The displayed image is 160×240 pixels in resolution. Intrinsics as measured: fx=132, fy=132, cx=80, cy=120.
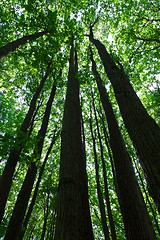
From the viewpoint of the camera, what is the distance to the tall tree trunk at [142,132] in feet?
5.85

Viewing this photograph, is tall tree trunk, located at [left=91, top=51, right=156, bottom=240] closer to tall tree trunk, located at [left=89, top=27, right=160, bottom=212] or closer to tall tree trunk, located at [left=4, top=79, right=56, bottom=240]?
tall tree trunk, located at [left=89, top=27, right=160, bottom=212]

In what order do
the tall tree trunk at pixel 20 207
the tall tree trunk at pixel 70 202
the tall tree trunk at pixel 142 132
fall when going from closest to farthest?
the tall tree trunk at pixel 70 202 → the tall tree trunk at pixel 142 132 → the tall tree trunk at pixel 20 207

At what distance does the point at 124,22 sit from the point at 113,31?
1034mm

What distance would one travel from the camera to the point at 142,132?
2.18 metres

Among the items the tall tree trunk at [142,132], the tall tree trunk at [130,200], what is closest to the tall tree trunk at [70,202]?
the tall tree trunk at [142,132]

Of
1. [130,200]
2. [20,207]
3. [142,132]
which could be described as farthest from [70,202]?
[20,207]

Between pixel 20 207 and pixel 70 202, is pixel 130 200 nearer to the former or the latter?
pixel 70 202

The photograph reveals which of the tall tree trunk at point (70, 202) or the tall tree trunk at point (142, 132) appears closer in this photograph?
the tall tree trunk at point (70, 202)

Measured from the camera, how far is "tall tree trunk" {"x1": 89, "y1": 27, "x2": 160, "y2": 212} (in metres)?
1.78

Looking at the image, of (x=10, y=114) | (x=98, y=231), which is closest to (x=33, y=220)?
(x=98, y=231)

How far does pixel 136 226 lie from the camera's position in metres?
3.17

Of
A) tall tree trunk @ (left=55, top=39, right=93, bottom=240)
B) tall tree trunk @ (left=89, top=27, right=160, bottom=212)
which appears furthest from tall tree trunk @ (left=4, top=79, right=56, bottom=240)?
tall tree trunk @ (left=89, top=27, right=160, bottom=212)

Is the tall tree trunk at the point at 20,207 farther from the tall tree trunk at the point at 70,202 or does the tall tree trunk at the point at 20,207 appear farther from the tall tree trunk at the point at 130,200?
Result: the tall tree trunk at the point at 130,200

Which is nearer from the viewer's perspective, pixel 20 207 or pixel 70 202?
pixel 70 202
